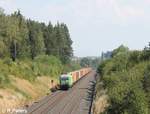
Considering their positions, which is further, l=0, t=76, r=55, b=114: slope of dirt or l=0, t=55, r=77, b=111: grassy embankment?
l=0, t=55, r=77, b=111: grassy embankment

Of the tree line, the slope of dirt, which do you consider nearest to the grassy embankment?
the slope of dirt

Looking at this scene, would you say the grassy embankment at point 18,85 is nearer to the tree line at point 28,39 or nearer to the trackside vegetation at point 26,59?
the trackside vegetation at point 26,59

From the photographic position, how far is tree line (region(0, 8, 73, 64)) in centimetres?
11581

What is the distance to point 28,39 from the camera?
144375 millimetres

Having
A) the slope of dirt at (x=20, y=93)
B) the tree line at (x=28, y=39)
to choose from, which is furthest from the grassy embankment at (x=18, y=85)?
the tree line at (x=28, y=39)

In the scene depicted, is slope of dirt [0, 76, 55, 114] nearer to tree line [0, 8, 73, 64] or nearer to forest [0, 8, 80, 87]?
forest [0, 8, 80, 87]

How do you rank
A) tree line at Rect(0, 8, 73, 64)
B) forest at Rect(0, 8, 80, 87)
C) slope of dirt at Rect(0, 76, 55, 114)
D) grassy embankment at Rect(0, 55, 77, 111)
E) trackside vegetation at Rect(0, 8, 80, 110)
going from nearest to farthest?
slope of dirt at Rect(0, 76, 55, 114)
grassy embankment at Rect(0, 55, 77, 111)
trackside vegetation at Rect(0, 8, 80, 110)
forest at Rect(0, 8, 80, 87)
tree line at Rect(0, 8, 73, 64)

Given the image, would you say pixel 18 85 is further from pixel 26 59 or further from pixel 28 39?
pixel 28 39

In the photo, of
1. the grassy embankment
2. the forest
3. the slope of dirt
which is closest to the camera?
the slope of dirt

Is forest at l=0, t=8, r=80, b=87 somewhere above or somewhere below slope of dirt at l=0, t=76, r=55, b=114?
above

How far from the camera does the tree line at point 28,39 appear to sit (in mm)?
115812

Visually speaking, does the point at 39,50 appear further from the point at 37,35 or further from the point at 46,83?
the point at 46,83

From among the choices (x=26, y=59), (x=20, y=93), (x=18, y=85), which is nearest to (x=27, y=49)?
(x=26, y=59)

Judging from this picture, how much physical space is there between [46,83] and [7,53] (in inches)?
1064
